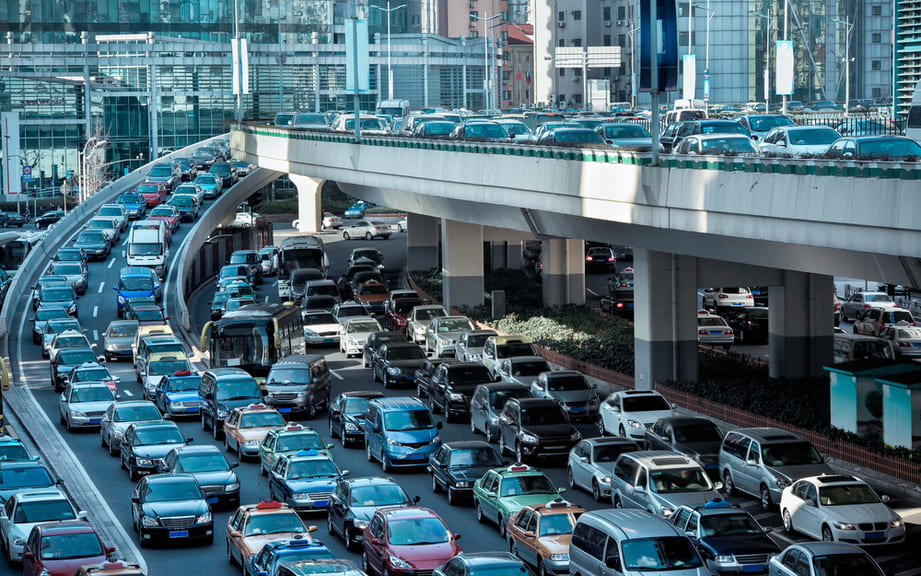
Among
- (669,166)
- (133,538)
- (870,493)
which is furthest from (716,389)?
(133,538)

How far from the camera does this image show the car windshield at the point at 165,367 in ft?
139

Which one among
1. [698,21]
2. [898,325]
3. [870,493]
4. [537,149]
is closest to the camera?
[870,493]

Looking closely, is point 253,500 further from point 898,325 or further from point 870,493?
point 898,325

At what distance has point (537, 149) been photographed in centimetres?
4291

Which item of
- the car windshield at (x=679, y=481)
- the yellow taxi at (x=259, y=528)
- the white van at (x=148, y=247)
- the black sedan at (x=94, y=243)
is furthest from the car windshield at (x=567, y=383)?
the black sedan at (x=94, y=243)

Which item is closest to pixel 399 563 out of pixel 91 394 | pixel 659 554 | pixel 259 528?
pixel 259 528

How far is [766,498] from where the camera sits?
91.3 feet

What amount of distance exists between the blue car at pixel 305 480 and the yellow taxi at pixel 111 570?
25.1 feet

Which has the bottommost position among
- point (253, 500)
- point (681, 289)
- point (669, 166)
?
point (253, 500)

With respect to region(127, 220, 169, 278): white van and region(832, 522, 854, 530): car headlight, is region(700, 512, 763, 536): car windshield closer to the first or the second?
region(832, 522, 854, 530): car headlight

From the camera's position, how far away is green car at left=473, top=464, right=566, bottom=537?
25562mm

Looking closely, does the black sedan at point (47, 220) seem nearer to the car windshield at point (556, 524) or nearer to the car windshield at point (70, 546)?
the car windshield at point (70, 546)

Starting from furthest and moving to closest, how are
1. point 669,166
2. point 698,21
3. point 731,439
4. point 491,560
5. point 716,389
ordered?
point 698,21 < point 716,389 < point 669,166 < point 731,439 < point 491,560

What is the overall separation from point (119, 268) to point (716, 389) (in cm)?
3777
